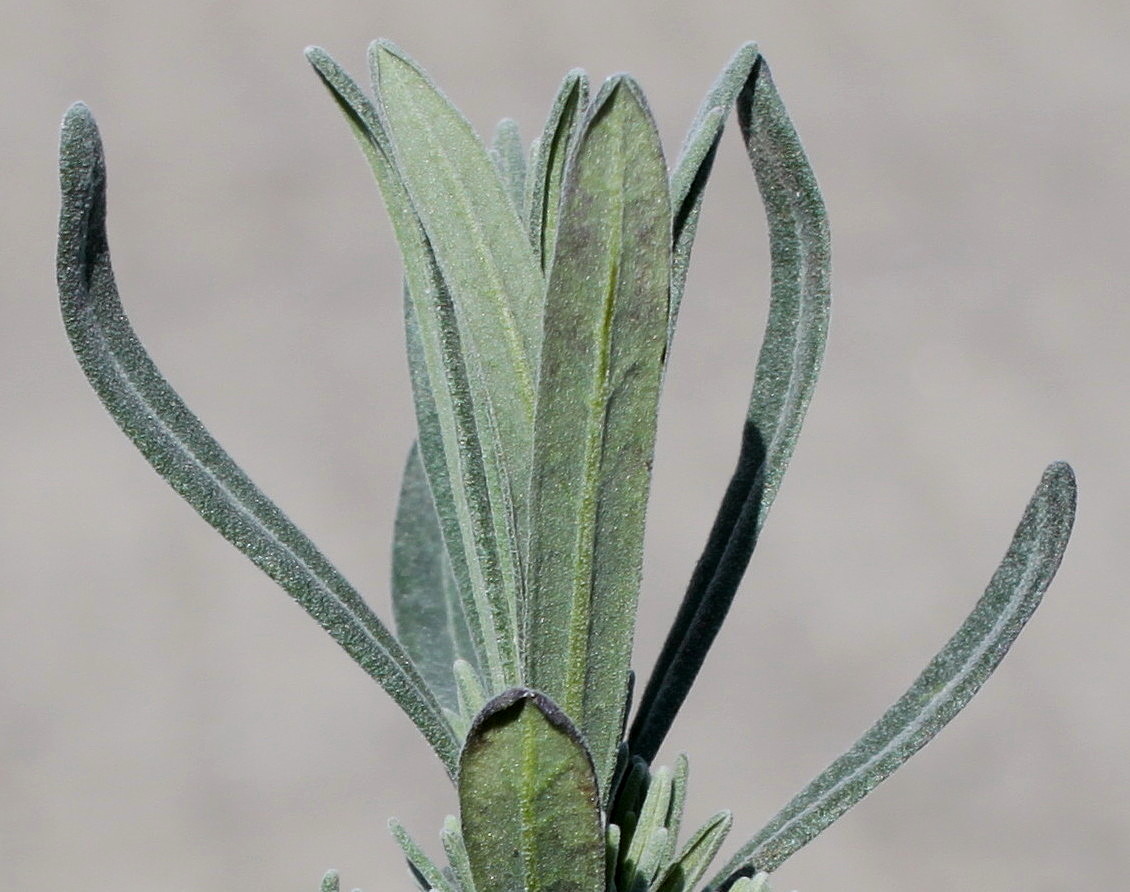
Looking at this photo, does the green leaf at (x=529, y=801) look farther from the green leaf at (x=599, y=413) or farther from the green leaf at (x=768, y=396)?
the green leaf at (x=768, y=396)

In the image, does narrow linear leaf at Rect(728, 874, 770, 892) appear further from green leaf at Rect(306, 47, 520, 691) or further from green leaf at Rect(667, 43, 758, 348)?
green leaf at Rect(667, 43, 758, 348)

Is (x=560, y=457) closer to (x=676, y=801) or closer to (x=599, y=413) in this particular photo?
(x=599, y=413)

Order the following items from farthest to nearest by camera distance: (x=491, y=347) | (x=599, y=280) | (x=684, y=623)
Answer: (x=684, y=623), (x=491, y=347), (x=599, y=280)

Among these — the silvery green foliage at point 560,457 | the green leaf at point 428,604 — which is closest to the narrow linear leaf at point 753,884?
the silvery green foliage at point 560,457

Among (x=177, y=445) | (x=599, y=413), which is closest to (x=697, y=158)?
(x=599, y=413)

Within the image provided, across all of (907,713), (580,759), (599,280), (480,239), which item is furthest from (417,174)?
(907,713)

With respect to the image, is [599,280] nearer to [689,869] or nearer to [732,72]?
[732,72]

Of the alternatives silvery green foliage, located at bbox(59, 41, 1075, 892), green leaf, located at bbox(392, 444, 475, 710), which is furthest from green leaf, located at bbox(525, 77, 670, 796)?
green leaf, located at bbox(392, 444, 475, 710)
